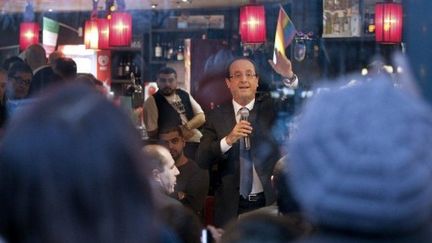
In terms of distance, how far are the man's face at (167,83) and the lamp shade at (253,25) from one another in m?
2.33

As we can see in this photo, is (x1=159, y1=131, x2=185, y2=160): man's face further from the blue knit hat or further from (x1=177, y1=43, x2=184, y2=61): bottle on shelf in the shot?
(x1=177, y1=43, x2=184, y2=61): bottle on shelf

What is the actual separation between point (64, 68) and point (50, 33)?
16.2ft

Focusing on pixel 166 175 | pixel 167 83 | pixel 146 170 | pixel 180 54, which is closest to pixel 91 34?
pixel 180 54

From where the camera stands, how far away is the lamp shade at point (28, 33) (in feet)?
27.0

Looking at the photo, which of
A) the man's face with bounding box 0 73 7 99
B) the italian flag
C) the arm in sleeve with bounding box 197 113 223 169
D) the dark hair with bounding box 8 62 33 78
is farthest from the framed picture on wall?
the italian flag

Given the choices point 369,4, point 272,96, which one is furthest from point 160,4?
point 272,96

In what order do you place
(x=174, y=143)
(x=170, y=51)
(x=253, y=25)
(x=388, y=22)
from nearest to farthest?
(x=174, y=143), (x=388, y=22), (x=253, y=25), (x=170, y=51)

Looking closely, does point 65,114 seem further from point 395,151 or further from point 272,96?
point 272,96

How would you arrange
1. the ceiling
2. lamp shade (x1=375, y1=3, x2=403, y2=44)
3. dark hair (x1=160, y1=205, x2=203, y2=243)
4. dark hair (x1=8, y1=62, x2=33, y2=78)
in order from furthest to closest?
the ceiling, lamp shade (x1=375, y1=3, x2=403, y2=44), dark hair (x1=8, y1=62, x2=33, y2=78), dark hair (x1=160, y1=205, x2=203, y2=243)

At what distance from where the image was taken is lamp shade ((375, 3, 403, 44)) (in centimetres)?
513

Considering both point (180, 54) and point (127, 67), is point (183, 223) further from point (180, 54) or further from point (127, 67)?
point (127, 67)

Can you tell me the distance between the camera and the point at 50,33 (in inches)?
362

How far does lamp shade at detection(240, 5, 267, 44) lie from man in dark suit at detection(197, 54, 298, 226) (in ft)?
11.1

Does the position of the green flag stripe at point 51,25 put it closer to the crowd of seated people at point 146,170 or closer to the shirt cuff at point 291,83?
the shirt cuff at point 291,83
